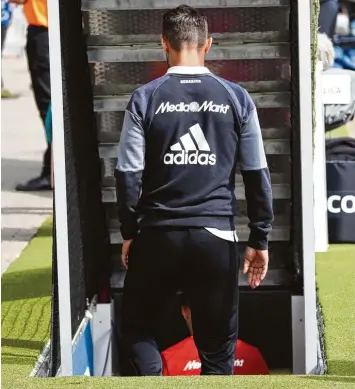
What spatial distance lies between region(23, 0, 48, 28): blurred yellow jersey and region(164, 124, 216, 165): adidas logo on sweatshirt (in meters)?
5.75

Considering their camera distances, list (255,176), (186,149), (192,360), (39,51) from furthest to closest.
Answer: (39,51)
(192,360)
(255,176)
(186,149)

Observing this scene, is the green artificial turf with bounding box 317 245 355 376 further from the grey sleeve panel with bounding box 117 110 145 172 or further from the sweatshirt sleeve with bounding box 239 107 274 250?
the grey sleeve panel with bounding box 117 110 145 172

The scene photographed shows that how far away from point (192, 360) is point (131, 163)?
80.3 inches

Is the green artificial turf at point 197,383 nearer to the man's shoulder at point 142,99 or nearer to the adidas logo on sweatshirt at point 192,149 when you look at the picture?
the adidas logo on sweatshirt at point 192,149

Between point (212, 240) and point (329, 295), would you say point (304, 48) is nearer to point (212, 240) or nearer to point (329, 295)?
point (212, 240)

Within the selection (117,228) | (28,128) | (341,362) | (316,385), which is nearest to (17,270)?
(117,228)

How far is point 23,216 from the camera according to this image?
35.9 ft

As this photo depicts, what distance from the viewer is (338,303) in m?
7.23

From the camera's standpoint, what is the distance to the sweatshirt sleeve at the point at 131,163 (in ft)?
16.4

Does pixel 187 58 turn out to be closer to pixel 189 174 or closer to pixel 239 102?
pixel 239 102

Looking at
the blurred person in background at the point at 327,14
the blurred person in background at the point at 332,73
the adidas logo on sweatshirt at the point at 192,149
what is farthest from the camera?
the blurred person in background at the point at 327,14

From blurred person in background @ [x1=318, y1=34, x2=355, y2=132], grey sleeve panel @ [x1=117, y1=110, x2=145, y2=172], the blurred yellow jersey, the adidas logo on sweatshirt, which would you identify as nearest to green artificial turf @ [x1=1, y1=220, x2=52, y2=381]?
grey sleeve panel @ [x1=117, y1=110, x2=145, y2=172]

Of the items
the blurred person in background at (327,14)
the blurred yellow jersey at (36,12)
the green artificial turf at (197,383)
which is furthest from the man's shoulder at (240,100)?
the blurred person in background at (327,14)

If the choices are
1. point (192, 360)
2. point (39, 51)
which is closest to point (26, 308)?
point (192, 360)
